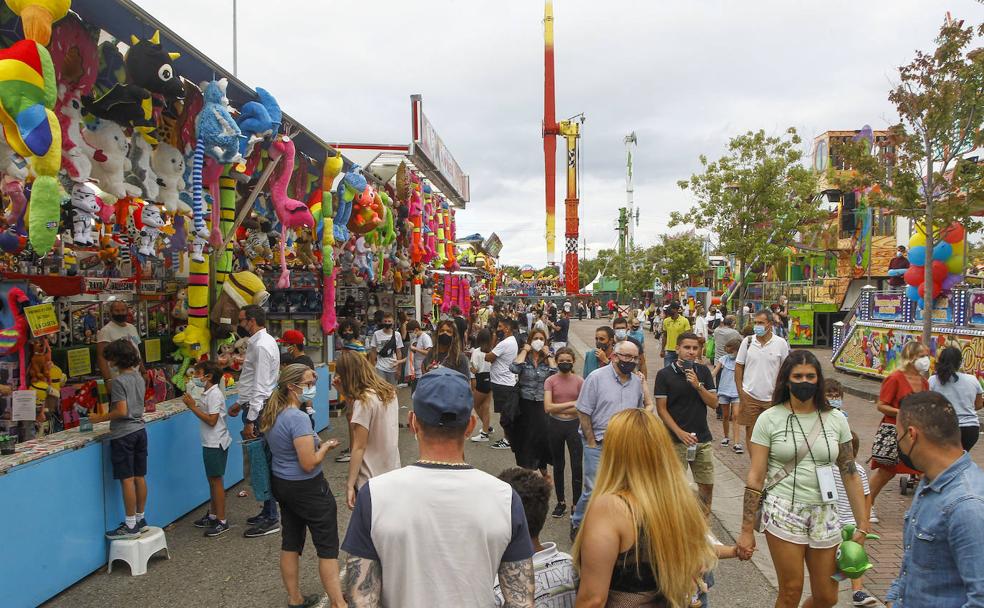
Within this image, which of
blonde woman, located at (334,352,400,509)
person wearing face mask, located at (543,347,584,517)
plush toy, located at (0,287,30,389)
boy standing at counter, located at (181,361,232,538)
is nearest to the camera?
blonde woman, located at (334,352,400,509)

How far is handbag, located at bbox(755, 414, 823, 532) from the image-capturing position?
3473mm

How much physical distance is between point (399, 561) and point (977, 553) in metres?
1.96

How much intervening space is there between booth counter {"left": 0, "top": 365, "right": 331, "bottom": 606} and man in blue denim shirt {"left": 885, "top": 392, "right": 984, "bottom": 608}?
4.80 m

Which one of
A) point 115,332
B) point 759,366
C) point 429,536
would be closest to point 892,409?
point 759,366

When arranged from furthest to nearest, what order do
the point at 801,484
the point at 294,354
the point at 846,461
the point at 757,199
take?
1. the point at 757,199
2. the point at 294,354
3. the point at 846,461
4. the point at 801,484

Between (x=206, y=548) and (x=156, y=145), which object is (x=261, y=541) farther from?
(x=156, y=145)

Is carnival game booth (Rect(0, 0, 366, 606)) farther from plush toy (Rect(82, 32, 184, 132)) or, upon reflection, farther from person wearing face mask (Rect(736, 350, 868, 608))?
person wearing face mask (Rect(736, 350, 868, 608))

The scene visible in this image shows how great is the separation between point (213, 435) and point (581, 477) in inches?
127

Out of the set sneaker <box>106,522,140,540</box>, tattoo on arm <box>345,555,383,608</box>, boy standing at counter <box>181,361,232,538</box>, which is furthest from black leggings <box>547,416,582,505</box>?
tattoo on arm <box>345,555,383,608</box>

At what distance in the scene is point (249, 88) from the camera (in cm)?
605

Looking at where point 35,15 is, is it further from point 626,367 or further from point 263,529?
point 626,367

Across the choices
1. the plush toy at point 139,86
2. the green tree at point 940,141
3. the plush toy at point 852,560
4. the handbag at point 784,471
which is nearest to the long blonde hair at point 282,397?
the plush toy at point 139,86

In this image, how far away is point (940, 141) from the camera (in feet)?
36.9

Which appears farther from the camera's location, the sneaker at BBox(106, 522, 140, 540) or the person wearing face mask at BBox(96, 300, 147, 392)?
the person wearing face mask at BBox(96, 300, 147, 392)
